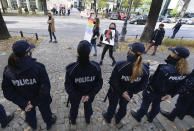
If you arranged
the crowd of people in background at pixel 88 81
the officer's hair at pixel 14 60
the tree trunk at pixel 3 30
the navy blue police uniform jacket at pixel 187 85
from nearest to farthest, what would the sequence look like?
the officer's hair at pixel 14 60 → the crowd of people in background at pixel 88 81 → the navy blue police uniform jacket at pixel 187 85 → the tree trunk at pixel 3 30

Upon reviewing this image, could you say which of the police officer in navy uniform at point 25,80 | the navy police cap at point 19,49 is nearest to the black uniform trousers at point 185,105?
the police officer in navy uniform at point 25,80

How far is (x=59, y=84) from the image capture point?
4.33 meters

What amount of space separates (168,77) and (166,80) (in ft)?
0.28

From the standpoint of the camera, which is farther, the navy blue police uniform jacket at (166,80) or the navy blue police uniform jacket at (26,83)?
the navy blue police uniform jacket at (166,80)

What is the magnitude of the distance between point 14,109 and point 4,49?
18.5 ft

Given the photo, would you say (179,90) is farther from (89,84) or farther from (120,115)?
(89,84)

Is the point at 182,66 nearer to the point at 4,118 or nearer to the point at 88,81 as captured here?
the point at 88,81

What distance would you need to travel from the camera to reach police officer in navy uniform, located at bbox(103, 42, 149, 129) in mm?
2029

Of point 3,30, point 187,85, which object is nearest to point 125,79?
point 187,85

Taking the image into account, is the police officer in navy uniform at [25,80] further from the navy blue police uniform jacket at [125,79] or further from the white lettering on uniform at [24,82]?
the navy blue police uniform jacket at [125,79]

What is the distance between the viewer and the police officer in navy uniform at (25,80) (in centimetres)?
173

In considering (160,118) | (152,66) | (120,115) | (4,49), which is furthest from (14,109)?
(152,66)

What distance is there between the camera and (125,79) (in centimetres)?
226

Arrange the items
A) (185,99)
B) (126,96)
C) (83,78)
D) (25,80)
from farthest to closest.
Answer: (185,99) < (126,96) < (83,78) < (25,80)
